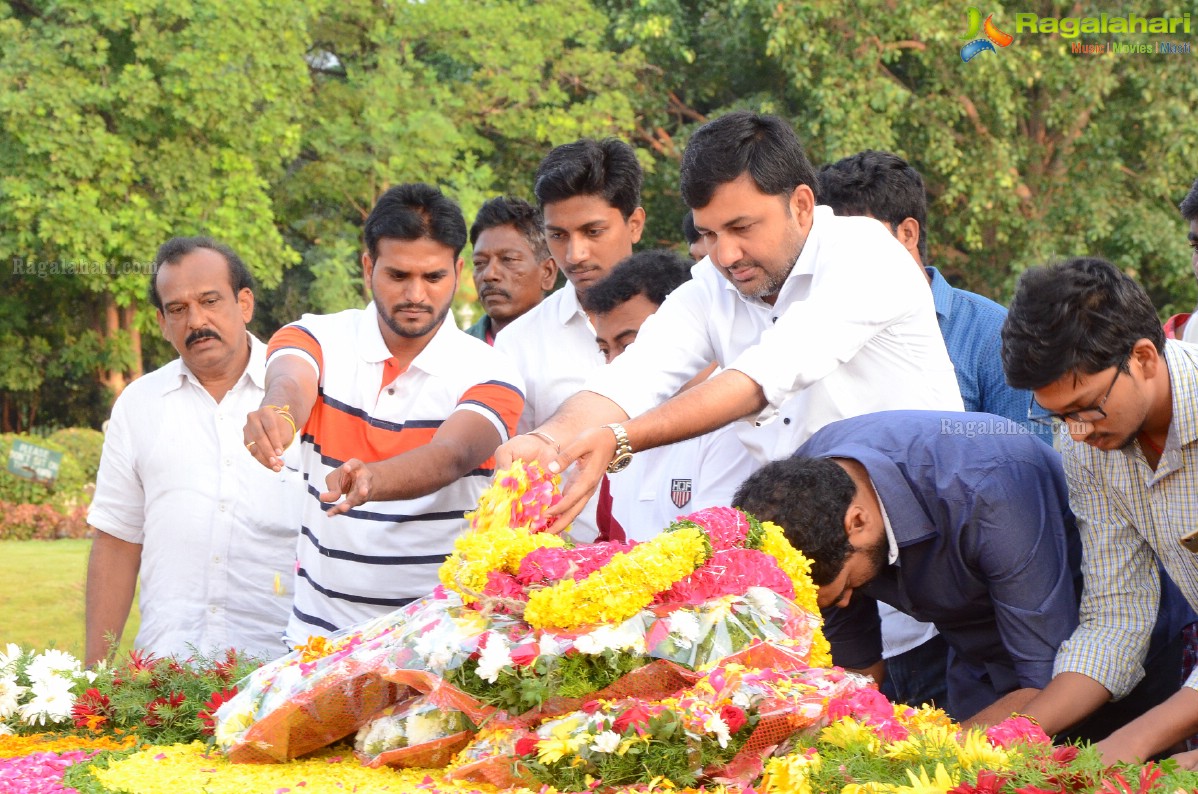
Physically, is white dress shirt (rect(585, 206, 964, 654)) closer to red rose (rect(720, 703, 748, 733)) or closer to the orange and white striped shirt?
the orange and white striped shirt

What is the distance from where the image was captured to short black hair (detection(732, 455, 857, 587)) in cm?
283

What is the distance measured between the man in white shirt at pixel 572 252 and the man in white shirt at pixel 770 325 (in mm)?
907

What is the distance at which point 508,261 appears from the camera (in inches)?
213

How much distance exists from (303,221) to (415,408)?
15794mm

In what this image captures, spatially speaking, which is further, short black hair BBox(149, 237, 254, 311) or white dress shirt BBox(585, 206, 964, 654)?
short black hair BBox(149, 237, 254, 311)

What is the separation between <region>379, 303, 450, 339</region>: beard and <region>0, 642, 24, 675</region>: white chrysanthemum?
4.39 feet

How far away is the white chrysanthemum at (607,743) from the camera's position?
90.0 inches

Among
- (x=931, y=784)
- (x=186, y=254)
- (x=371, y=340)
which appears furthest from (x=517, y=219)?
(x=931, y=784)

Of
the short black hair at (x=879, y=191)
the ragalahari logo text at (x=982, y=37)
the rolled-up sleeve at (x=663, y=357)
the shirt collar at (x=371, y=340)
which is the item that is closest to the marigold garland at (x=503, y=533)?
the rolled-up sleeve at (x=663, y=357)

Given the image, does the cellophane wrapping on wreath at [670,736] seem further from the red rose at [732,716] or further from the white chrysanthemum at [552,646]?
the white chrysanthemum at [552,646]

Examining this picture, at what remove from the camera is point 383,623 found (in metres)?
2.79

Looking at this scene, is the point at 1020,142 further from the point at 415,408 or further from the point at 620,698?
the point at 620,698

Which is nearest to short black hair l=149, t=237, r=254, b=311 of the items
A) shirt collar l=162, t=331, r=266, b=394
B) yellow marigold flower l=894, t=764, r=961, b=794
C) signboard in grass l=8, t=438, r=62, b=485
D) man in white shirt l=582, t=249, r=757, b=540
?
shirt collar l=162, t=331, r=266, b=394

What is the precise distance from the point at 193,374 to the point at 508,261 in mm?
1479
